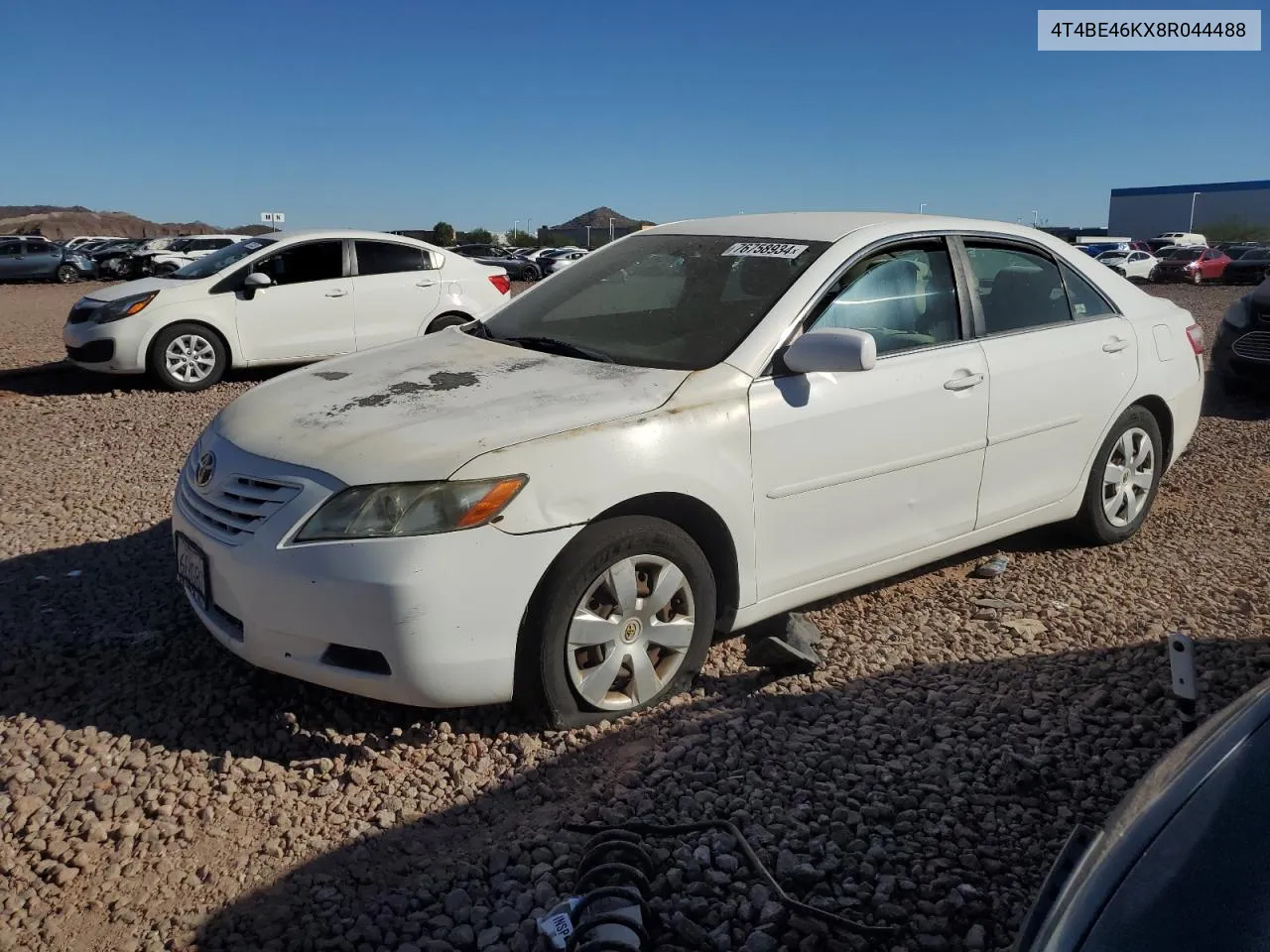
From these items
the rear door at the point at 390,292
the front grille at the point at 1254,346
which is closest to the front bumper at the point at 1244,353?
the front grille at the point at 1254,346

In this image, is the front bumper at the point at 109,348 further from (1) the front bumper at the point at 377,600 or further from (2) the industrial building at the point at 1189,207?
(2) the industrial building at the point at 1189,207

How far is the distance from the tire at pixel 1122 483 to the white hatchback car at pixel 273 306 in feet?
20.3

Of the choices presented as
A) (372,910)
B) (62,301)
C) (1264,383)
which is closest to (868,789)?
(372,910)

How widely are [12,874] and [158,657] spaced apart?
1.22 metres

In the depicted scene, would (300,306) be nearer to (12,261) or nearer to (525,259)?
(12,261)

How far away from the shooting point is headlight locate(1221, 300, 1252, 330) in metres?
9.63

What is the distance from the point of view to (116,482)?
638 cm

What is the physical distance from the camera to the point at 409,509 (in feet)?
10.0

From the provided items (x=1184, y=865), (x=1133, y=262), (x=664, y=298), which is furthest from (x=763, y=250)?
(x=1133, y=262)

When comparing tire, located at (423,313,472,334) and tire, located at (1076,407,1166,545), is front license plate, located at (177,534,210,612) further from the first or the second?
tire, located at (423,313,472,334)

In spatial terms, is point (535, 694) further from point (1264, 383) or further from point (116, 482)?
point (1264, 383)

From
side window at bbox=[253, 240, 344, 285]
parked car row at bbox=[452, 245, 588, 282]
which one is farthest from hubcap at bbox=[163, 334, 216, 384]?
parked car row at bbox=[452, 245, 588, 282]

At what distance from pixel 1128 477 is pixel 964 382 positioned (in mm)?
1536

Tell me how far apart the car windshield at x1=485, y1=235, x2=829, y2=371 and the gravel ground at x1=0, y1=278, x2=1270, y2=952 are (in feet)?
4.02
